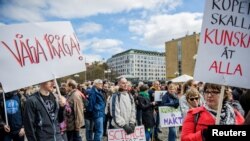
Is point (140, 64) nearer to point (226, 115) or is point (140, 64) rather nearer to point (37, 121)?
point (37, 121)

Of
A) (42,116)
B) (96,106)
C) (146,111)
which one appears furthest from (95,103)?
(42,116)

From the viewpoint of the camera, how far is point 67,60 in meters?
4.45

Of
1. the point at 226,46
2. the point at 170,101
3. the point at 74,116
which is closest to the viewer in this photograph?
the point at 226,46

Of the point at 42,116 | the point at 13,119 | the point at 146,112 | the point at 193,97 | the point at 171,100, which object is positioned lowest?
the point at 146,112

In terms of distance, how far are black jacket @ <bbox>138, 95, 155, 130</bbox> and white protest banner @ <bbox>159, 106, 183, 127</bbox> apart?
0.37 meters

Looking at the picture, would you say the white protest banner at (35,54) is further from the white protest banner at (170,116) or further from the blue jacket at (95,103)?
the white protest banner at (170,116)

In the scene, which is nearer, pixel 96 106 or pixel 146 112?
pixel 96 106

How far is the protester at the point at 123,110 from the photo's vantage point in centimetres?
619

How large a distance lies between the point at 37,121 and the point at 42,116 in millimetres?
91

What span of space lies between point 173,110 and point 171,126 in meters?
0.49

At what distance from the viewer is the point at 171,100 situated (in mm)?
9031

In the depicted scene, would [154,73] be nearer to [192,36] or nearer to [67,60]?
[192,36]

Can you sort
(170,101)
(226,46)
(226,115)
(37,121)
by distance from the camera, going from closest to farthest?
(226,46) → (226,115) → (37,121) → (170,101)

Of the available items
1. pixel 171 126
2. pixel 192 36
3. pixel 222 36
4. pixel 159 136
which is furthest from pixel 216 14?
pixel 192 36
